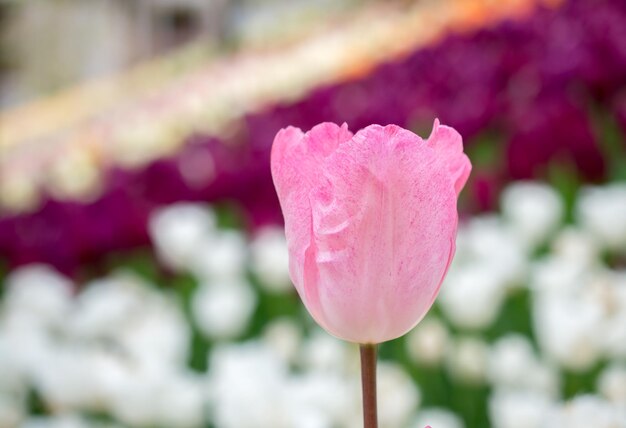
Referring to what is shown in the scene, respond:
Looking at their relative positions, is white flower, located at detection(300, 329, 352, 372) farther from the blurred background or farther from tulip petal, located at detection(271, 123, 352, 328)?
tulip petal, located at detection(271, 123, 352, 328)

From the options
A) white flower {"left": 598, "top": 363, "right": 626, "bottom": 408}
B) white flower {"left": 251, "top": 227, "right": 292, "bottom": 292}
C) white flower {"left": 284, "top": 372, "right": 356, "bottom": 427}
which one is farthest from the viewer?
white flower {"left": 251, "top": 227, "right": 292, "bottom": 292}

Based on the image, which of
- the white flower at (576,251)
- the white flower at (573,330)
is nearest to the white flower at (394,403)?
the white flower at (573,330)

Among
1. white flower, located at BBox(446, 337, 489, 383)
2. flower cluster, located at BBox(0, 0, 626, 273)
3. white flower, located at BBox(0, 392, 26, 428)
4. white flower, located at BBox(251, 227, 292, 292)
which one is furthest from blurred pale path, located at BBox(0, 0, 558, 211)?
white flower, located at BBox(446, 337, 489, 383)

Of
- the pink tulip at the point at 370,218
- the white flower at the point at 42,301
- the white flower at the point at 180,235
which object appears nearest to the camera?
the pink tulip at the point at 370,218

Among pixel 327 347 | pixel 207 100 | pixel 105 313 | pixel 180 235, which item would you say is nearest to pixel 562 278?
pixel 327 347

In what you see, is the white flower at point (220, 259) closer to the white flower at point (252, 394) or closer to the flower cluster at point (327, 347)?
the flower cluster at point (327, 347)

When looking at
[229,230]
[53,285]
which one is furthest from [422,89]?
[53,285]

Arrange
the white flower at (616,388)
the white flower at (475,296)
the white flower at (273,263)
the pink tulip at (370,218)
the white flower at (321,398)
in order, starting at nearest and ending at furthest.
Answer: the pink tulip at (370,218) < the white flower at (616,388) < the white flower at (321,398) < the white flower at (475,296) < the white flower at (273,263)

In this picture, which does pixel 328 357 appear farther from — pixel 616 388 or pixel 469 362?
pixel 616 388
